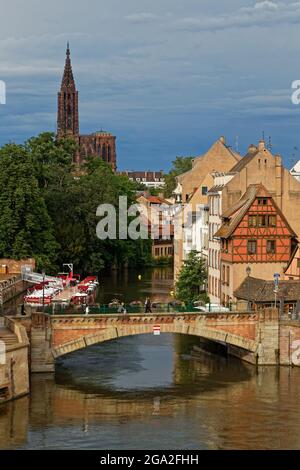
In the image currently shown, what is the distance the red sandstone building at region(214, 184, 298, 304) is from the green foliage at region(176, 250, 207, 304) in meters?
10.5

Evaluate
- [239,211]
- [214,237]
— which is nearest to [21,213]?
[214,237]

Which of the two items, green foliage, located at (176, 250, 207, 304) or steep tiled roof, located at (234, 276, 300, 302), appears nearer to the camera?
steep tiled roof, located at (234, 276, 300, 302)

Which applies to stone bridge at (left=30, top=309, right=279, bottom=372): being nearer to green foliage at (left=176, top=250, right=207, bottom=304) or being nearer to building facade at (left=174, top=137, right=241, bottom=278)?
green foliage at (left=176, top=250, right=207, bottom=304)

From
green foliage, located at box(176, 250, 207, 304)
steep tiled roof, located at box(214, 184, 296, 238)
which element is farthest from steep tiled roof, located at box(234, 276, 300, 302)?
green foliage, located at box(176, 250, 207, 304)

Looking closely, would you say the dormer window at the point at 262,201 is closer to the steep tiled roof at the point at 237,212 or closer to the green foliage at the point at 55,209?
the steep tiled roof at the point at 237,212

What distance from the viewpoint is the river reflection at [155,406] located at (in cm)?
5853

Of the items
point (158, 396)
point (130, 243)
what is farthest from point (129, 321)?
point (130, 243)

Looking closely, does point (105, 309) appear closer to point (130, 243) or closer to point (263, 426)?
point (263, 426)

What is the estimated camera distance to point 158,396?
69.1m

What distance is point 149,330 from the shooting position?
74562 mm

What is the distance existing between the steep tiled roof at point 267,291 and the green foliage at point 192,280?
17.0 meters

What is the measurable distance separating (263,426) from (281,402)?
19.5 ft

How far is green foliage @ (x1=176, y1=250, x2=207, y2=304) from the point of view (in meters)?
103

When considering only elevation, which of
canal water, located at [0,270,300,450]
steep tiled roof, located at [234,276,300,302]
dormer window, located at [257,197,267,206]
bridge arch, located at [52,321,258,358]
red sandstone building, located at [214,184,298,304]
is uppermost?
dormer window, located at [257,197,267,206]
